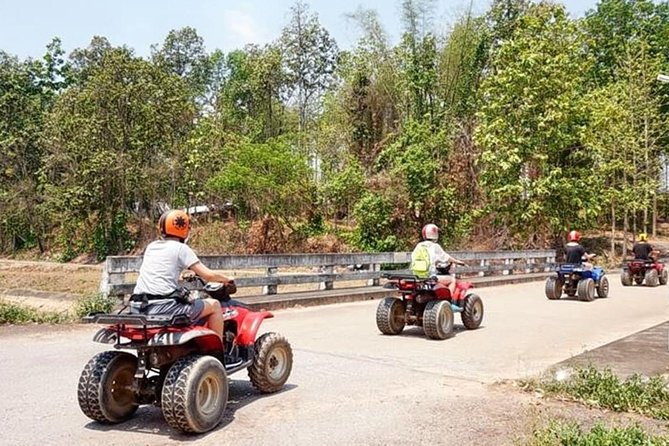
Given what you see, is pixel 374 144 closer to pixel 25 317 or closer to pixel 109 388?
pixel 25 317

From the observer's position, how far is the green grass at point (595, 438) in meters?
3.82

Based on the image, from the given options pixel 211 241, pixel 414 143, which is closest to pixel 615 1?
pixel 414 143

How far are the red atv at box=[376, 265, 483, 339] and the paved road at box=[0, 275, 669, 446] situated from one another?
0.71 feet

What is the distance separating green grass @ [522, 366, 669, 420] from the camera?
5.07 meters

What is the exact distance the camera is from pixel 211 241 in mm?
28938

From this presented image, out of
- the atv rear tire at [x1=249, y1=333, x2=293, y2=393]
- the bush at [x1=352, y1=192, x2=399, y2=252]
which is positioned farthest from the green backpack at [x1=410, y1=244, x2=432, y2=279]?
the bush at [x1=352, y1=192, x2=399, y2=252]

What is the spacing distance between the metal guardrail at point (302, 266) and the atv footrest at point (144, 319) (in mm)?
5491

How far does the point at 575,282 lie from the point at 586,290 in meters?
0.56

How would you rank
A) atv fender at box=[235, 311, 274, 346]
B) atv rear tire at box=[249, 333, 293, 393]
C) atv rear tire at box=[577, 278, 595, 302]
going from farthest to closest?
1. atv rear tire at box=[577, 278, 595, 302]
2. atv rear tire at box=[249, 333, 293, 393]
3. atv fender at box=[235, 311, 274, 346]

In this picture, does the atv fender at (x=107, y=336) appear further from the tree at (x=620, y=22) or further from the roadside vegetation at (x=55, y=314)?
the tree at (x=620, y=22)

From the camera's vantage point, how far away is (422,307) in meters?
8.96

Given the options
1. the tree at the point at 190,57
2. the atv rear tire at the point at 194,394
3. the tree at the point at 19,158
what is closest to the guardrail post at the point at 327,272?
the atv rear tire at the point at 194,394

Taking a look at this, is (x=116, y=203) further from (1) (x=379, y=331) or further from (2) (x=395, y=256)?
(1) (x=379, y=331)

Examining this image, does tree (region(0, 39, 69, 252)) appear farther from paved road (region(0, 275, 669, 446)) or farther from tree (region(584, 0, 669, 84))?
tree (region(584, 0, 669, 84))
